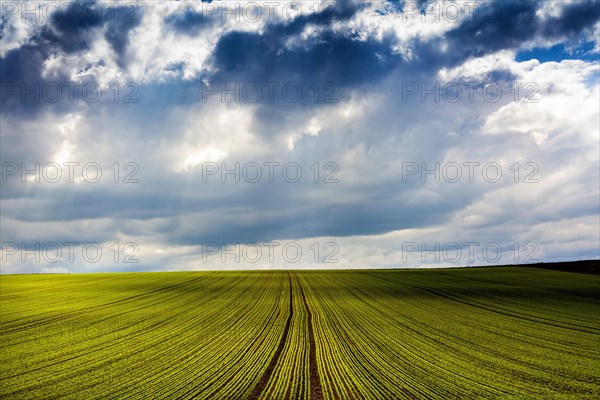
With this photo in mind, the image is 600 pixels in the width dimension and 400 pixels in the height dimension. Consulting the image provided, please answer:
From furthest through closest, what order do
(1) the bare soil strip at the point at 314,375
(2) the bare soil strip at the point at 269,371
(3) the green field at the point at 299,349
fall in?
(3) the green field at the point at 299,349 < (2) the bare soil strip at the point at 269,371 < (1) the bare soil strip at the point at 314,375

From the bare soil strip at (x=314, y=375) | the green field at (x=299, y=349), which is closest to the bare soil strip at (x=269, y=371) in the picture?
the green field at (x=299, y=349)

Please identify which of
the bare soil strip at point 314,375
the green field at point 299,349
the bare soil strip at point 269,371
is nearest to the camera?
the bare soil strip at point 314,375

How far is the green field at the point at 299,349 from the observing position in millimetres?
13898

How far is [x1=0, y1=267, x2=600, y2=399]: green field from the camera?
13.9 metres

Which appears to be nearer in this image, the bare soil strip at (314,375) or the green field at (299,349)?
the bare soil strip at (314,375)

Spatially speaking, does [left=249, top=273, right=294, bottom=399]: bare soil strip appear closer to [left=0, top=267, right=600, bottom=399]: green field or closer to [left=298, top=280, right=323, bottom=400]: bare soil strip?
[left=0, top=267, right=600, bottom=399]: green field

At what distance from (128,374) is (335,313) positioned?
1719 centimetres

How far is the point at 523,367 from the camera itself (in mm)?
16734

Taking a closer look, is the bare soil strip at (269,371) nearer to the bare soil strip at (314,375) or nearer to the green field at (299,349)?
the green field at (299,349)

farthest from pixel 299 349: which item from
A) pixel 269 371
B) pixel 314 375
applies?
pixel 314 375

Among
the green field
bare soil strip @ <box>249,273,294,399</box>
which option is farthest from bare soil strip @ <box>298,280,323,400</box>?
bare soil strip @ <box>249,273,294,399</box>

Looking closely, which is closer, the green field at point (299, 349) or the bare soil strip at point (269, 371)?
the bare soil strip at point (269, 371)

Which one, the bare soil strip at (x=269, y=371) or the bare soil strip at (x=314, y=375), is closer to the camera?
the bare soil strip at (x=314, y=375)

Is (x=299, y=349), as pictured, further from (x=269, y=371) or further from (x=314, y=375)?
(x=314, y=375)
